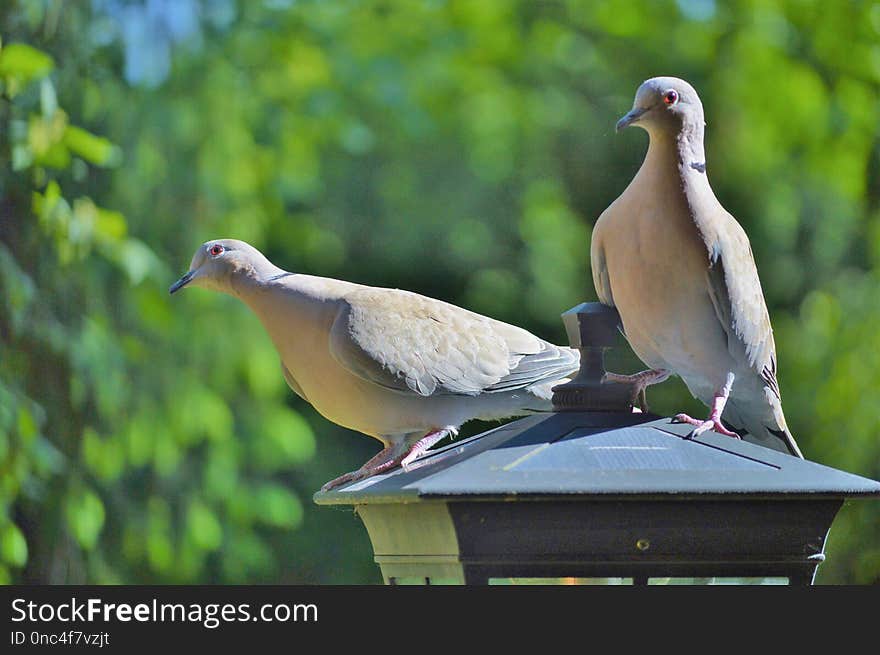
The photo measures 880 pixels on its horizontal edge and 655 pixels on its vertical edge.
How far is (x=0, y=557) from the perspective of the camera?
353cm

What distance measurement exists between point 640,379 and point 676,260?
159 millimetres

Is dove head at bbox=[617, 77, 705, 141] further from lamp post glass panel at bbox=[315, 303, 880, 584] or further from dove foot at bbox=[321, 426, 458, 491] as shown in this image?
dove foot at bbox=[321, 426, 458, 491]

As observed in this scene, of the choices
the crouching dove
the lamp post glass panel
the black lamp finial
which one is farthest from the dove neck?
the crouching dove

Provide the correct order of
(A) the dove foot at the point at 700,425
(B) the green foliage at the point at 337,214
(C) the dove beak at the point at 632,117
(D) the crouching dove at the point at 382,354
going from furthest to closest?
(B) the green foliage at the point at 337,214 → (D) the crouching dove at the point at 382,354 → (C) the dove beak at the point at 632,117 → (A) the dove foot at the point at 700,425

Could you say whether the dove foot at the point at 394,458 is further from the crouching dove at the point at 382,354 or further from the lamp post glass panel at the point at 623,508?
the lamp post glass panel at the point at 623,508

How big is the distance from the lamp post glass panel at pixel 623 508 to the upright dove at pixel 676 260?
21 centimetres

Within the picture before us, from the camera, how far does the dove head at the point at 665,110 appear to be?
1532mm

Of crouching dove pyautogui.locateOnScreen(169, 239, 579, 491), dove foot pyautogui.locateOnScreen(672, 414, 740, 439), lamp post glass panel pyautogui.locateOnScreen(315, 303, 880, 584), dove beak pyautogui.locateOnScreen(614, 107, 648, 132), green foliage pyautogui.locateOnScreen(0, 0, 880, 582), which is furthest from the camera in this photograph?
green foliage pyautogui.locateOnScreen(0, 0, 880, 582)

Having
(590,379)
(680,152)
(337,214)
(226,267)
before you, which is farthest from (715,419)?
(337,214)

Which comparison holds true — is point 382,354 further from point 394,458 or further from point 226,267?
point 226,267

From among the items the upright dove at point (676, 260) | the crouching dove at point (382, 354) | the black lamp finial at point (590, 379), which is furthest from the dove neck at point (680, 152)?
the crouching dove at point (382, 354)

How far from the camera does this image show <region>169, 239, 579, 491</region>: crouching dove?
1849mm

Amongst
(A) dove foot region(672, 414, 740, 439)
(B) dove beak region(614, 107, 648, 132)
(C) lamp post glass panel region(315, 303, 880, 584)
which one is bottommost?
(C) lamp post glass panel region(315, 303, 880, 584)

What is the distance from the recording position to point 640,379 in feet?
4.86
